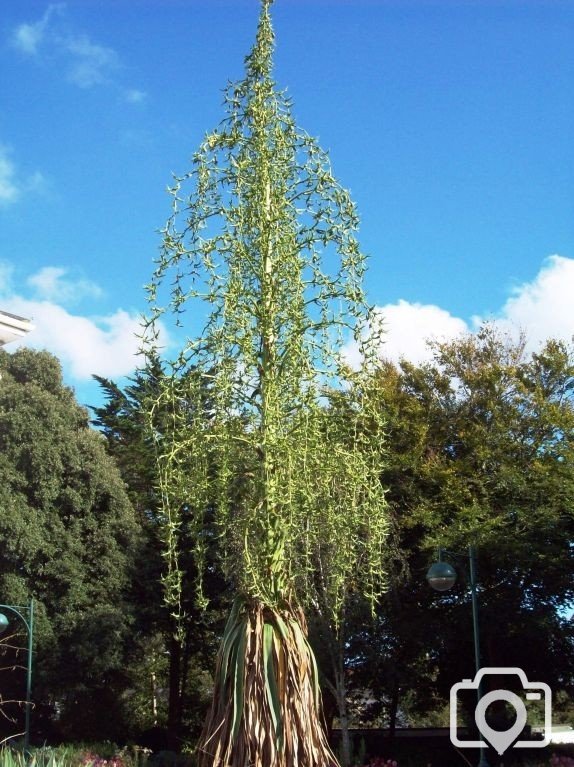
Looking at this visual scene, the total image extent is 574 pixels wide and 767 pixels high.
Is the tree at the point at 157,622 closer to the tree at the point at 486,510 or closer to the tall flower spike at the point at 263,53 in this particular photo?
the tree at the point at 486,510

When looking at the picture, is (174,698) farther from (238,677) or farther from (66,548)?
(238,677)

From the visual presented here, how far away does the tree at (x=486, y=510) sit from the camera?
1566 cm

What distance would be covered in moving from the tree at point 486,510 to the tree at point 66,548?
19.9 ft

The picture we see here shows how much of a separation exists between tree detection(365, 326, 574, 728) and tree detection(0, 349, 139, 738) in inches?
238

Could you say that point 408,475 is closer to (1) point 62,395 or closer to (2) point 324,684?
(2) point 324,684

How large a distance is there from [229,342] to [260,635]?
1.70 meters

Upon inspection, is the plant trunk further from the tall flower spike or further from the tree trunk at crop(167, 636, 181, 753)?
the tree trunk at crop(167, 636, 181, 753)

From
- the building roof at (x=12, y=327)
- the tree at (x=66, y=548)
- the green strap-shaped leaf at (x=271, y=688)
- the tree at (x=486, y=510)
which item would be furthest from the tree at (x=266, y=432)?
Result: the tree at (x=66, y=548)

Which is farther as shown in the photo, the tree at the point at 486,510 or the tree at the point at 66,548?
the tree at the point at 66,548

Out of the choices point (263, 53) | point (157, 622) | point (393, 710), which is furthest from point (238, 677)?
point (157, 622)

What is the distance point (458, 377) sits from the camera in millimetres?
18875

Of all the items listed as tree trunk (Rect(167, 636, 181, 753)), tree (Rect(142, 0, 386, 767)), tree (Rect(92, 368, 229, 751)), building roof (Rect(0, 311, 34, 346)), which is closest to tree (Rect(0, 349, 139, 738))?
tree (Rect(92, 368, 229, 751))

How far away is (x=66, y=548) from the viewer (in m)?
→ 18.7

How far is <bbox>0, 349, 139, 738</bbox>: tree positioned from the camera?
17953 mm
